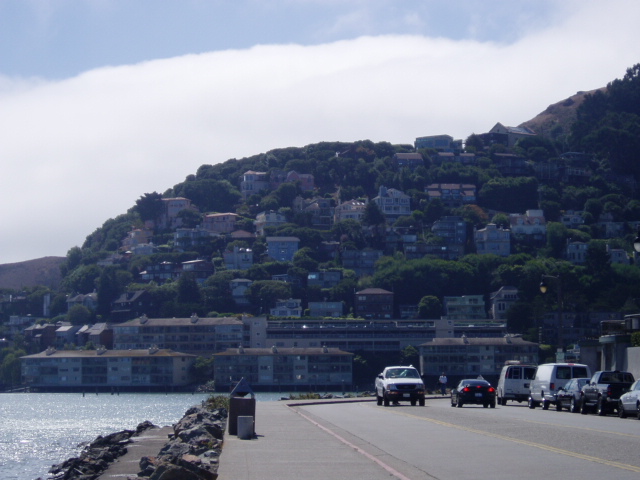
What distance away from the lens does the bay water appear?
4725 centimetres

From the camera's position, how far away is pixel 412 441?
24938 millimetres

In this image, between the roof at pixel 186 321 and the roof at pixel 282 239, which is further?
the roof at pixel 282 239

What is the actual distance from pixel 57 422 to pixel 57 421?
155 cm

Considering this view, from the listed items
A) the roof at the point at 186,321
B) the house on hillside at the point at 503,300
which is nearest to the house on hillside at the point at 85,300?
the roof at the point at 186,321

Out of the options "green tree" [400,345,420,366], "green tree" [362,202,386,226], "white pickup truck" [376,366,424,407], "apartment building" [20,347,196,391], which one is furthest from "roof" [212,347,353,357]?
"white pickup truck" [376,366,424,407]

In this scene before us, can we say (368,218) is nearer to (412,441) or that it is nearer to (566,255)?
(566,255)

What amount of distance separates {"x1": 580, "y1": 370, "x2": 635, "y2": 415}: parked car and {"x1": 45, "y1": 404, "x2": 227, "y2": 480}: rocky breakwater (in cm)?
1221

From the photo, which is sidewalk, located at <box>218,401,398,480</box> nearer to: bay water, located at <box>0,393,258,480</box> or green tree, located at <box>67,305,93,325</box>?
bay water, located at <box>0,393,258,480</box>

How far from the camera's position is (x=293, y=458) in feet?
70.8

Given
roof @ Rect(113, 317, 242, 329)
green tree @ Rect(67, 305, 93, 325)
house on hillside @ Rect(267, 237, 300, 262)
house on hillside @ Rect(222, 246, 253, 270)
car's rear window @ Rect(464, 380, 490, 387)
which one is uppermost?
house on hillside @ Rect(267, 237, 300, 262)

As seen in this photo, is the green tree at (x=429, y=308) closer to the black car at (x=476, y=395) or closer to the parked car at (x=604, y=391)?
the black car at (x=476, y=395)

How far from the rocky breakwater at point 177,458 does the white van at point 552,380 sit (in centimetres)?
1216

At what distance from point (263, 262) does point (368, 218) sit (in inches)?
878

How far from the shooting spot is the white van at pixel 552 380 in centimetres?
4062
